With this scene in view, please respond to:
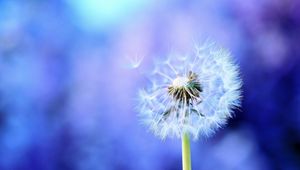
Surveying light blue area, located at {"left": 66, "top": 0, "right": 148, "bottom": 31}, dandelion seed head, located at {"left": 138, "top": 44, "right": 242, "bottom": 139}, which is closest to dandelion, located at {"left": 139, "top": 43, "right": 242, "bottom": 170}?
dandelion seed head, located at {"left": 138, "top": 44, "right": 242, "bottom": 139}

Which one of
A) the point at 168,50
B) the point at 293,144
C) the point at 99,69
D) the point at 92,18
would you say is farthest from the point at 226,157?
the point at 92,18

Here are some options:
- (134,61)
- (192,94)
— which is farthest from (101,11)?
(192,94)

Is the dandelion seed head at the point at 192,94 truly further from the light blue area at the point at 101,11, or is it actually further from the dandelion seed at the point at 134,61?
the light blue area at the point at 101,11

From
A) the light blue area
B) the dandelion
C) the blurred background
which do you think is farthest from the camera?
the light blue area

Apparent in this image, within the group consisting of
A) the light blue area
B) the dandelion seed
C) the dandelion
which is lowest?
the dandelion

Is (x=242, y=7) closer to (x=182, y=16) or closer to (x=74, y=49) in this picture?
(x=182, y=16)

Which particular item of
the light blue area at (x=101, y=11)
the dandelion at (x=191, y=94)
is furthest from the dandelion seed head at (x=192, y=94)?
the light blue area at (x=101, y=11)

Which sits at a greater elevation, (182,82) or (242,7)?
(242,7)

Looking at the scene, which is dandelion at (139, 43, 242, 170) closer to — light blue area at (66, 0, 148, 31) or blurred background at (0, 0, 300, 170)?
blurred background at (0, 0, 300, 170)

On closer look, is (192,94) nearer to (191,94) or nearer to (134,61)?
(191,94)
